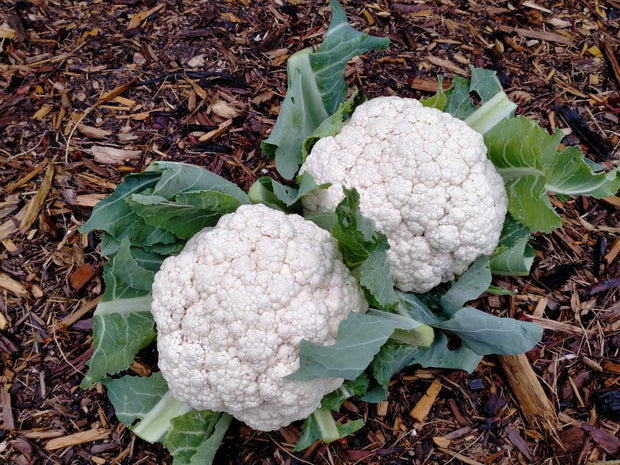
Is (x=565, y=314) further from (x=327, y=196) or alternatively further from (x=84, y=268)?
(x=84, y=268)

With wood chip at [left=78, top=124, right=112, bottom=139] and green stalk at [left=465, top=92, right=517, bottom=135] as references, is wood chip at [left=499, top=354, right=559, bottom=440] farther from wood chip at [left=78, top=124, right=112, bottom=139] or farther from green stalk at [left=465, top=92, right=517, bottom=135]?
wood chip at [left=78, top=124, right=112, bottom=139]

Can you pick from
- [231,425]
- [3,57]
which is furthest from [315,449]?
[3,57]

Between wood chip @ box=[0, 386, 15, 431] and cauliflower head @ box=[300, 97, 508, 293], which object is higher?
cauliflower head @ box=[300, 97, 508, 293]

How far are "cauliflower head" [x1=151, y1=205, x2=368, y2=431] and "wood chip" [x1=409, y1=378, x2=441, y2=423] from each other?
611 mm

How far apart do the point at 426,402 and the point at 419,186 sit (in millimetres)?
1149

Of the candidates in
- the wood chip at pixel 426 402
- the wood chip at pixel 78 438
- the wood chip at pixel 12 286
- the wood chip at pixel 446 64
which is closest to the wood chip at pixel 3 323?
the wood chip at pixel 12 286

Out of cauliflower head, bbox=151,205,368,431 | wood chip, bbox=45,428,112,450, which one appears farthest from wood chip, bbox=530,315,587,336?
wood chip, bbox=45,428,112,450

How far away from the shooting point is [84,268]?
2.96 meters

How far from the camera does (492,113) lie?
287 centimetres

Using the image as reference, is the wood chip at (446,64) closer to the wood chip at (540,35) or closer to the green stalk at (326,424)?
the wood chip at (540,35)

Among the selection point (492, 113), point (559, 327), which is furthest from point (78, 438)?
point (492, 113)

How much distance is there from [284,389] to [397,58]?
2319 mm

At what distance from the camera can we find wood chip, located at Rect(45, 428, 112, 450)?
2683mm

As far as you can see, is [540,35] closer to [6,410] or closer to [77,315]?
[77,315]
